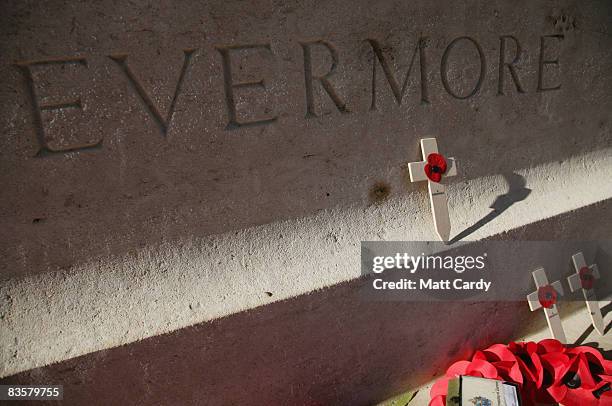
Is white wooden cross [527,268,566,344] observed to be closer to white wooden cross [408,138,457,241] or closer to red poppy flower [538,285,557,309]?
red poppy flower [538,285,557,309]

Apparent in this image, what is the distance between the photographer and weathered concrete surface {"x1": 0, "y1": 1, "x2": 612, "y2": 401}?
1.46 meters

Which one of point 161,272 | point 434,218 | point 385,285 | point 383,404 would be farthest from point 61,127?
point 383,404

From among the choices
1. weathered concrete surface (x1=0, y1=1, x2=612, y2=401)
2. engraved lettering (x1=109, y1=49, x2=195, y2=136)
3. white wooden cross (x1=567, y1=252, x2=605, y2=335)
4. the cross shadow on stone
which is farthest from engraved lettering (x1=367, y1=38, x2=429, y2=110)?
white wooden cross (x1=567, y1=252, x2=605, y2=335)

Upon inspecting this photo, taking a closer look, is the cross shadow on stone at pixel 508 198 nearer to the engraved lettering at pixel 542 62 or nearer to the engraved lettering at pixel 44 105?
the engraved lettering at pixel 542 62

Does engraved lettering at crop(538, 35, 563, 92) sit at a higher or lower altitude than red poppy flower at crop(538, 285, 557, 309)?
higher

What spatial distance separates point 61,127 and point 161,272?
23.1 inches

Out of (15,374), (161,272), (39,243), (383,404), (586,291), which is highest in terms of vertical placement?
(39,243)

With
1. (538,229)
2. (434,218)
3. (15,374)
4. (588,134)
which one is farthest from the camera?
(588,134)

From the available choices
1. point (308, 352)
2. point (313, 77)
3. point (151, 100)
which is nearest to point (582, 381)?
point (308, 352)

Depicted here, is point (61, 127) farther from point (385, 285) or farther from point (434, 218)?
point (434, 218)

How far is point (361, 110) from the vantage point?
1922 millimetres

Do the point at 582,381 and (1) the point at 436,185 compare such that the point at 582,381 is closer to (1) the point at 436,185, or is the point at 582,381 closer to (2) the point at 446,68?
(1) the point at 436,185

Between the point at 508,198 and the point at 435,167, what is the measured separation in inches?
20.9

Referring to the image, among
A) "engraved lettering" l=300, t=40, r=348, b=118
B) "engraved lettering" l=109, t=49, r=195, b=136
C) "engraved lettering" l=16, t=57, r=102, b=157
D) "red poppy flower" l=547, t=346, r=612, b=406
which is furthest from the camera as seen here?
"red poppy flower" l=547, t=346, r=612, b=406
